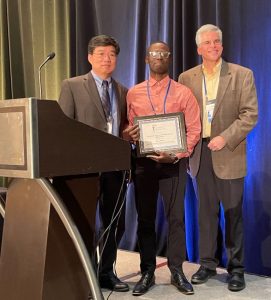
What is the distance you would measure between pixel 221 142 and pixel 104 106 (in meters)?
0.71

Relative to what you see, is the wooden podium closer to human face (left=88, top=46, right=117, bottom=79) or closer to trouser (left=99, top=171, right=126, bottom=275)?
trouser (left=99, top=171, right=126, bottom=275)

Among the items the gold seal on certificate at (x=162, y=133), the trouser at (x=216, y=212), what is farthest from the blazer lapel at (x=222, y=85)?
the gold seal on certificate at (x=162, y=133)

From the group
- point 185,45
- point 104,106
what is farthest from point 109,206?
point 185,45

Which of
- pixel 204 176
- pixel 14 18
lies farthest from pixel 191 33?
pixel 14 18

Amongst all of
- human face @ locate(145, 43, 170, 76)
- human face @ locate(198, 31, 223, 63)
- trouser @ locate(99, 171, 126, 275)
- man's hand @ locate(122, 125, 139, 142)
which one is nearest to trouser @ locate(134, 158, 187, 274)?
trouser @ locate(99, 171, 126, 275)

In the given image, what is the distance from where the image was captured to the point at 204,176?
280cm

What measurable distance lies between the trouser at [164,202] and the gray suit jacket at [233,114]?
10.6 inches

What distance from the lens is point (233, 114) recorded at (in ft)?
8.89

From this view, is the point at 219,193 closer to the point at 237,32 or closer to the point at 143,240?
the point at 143,240

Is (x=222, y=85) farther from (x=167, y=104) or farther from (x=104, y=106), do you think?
(x=104, y=106)

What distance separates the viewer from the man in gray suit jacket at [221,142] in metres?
2.67

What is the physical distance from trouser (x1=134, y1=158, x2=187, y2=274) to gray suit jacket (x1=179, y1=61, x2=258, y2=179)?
270 millimetres

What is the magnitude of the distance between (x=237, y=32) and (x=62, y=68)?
5.50ft

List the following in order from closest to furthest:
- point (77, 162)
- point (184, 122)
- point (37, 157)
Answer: point (37, 157)
point (77, 162)
point (184, 122)
